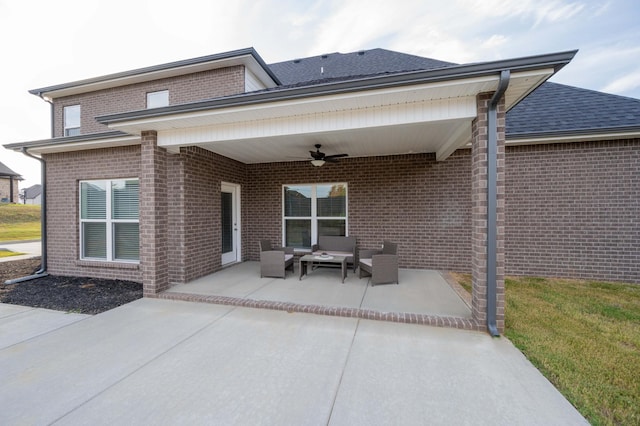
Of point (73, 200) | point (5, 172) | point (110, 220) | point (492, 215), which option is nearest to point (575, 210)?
point (492, 215)

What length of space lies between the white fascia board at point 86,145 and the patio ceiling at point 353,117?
0.84 meters

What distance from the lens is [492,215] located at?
3.55 meters

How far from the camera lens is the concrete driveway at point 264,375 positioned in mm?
2189

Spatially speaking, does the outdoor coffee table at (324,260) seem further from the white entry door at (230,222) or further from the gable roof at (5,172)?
the gable roof at (5,172)

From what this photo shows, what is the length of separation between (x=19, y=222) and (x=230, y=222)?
28.2 meters

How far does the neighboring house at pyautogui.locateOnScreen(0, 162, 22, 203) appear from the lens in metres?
30.8

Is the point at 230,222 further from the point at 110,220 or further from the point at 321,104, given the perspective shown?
the point at 321,104

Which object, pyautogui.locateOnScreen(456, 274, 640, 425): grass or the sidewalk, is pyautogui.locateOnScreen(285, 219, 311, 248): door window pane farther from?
the sidewalk

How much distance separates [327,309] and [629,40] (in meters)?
12.1

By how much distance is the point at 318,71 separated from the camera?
1006cm

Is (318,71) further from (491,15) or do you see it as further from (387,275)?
(387,275)

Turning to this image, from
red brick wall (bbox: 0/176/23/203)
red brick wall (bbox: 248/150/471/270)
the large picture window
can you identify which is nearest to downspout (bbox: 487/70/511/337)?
red brick wall (bbox: 248/150/471/270)

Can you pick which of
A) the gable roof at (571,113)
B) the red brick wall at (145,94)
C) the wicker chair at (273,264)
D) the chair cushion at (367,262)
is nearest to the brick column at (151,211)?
the wicker chair at (273,264)

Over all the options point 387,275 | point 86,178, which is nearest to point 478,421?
point 387,275
